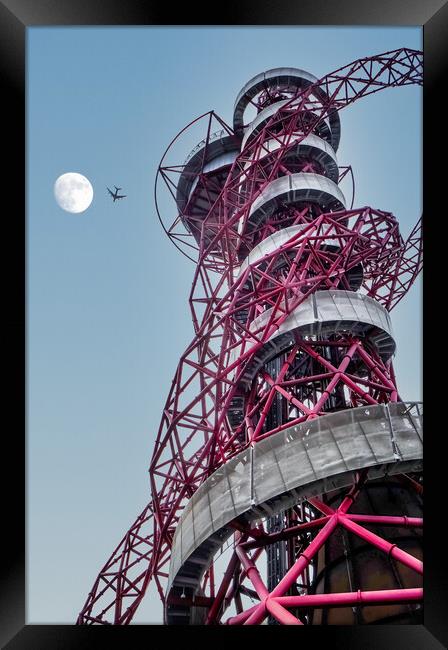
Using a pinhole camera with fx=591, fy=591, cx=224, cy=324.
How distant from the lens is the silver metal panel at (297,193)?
88.3 feet

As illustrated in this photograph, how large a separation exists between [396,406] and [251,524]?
14.9 ft

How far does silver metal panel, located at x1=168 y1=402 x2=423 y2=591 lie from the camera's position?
539 inches

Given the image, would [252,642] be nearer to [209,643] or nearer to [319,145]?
[209,643]

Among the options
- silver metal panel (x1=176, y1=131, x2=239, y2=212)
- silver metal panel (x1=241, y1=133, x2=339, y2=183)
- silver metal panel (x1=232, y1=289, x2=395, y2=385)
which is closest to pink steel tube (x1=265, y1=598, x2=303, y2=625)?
silver metal panel (x1=232, y1=289, x2=395, y2=385)

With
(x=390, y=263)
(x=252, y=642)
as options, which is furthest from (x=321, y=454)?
(x=390, y=263)

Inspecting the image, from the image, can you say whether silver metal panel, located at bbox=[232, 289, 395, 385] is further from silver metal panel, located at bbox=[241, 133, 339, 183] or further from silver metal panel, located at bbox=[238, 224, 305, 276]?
silver metal panel, located at bbox=[241, 133, 339, 183]

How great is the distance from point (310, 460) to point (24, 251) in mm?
7868

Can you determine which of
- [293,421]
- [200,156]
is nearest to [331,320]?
[293,421]

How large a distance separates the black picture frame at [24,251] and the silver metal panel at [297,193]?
1642 cm

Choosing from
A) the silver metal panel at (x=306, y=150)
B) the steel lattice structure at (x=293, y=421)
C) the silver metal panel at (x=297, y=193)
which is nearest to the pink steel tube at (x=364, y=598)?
the steel lattice structure at (x=293, y=421)

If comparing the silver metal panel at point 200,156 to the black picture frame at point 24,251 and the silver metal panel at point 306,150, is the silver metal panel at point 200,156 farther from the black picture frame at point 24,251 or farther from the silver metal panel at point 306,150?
the black picture frame at point 24,251

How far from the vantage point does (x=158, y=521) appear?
19156 mm

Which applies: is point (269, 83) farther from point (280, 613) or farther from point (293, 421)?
point (280, 613)

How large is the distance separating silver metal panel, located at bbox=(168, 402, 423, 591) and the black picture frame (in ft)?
13.0
